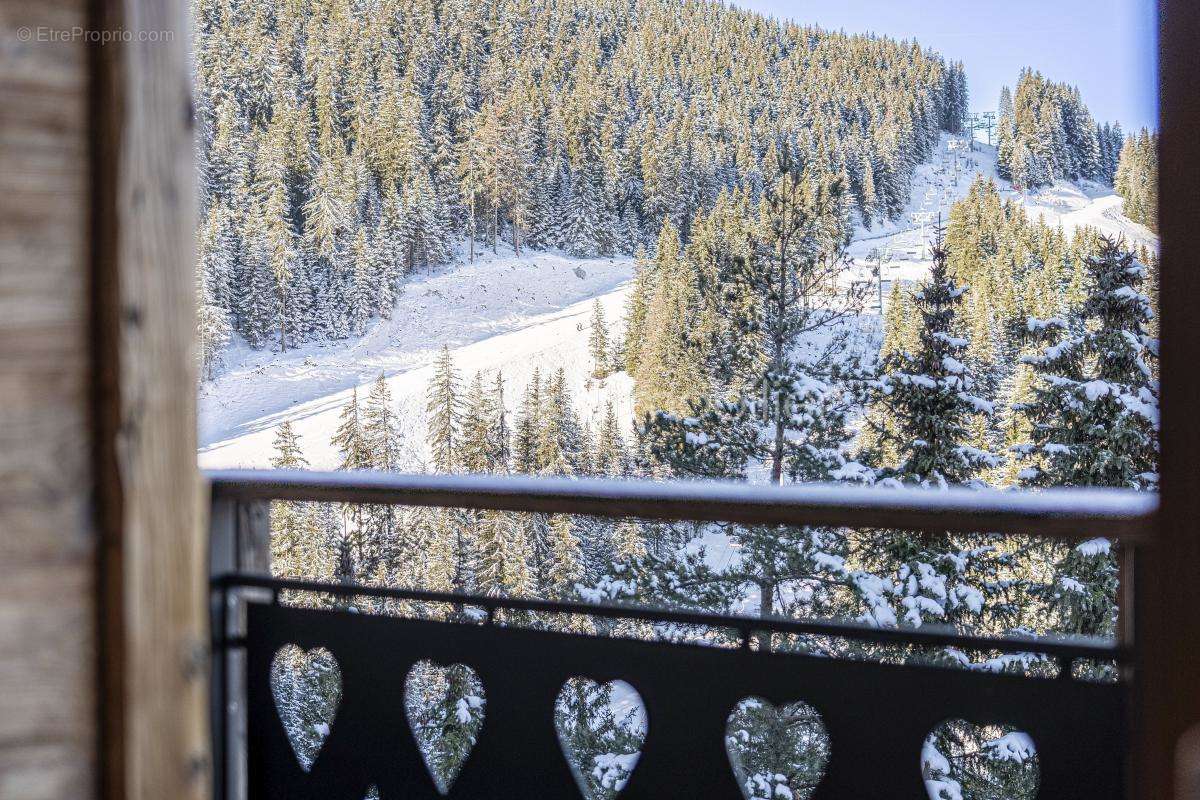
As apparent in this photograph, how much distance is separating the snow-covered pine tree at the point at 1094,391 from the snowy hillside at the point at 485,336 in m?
1.63

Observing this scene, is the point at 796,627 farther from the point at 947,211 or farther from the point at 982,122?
the point at 982,122

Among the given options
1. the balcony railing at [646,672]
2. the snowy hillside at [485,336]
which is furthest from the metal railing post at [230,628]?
the snowy hillside at [485,336]

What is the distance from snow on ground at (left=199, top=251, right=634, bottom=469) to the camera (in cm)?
1473

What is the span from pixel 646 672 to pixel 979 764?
1070cm

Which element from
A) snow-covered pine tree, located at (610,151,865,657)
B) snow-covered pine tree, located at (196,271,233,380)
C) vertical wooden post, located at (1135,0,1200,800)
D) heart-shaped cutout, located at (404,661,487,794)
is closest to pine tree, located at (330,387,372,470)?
snow-covered pine tree, located at (196,271,233,380)

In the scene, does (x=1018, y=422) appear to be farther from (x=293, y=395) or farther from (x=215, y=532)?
(x=215, y=532)

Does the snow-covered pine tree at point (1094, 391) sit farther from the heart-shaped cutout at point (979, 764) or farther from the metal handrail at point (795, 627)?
the metal handrail at point (795, 627)

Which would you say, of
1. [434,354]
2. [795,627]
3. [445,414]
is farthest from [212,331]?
[795,627]

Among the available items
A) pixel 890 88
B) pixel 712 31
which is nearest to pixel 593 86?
pixel 712 31

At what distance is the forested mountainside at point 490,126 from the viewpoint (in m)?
15.6

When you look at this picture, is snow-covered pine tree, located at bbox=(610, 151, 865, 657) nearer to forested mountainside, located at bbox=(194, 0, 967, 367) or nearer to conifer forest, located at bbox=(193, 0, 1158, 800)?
conifer forest, located at bbox=(193, 0, 1158, 800)

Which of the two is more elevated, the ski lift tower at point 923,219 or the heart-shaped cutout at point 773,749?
the ski lift tower at point 923,219

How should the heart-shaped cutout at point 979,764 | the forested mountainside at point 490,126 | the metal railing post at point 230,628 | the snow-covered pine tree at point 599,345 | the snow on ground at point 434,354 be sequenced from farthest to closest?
1. the forested mountainside at point 490,126
2. the snow-covered pine tree at point 599,345
3. the snow on ground at point 434,354
4. the heart-shaped cutout at point 979,764
5. the metal railing post at point 230,628

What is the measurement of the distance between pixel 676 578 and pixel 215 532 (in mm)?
10816
